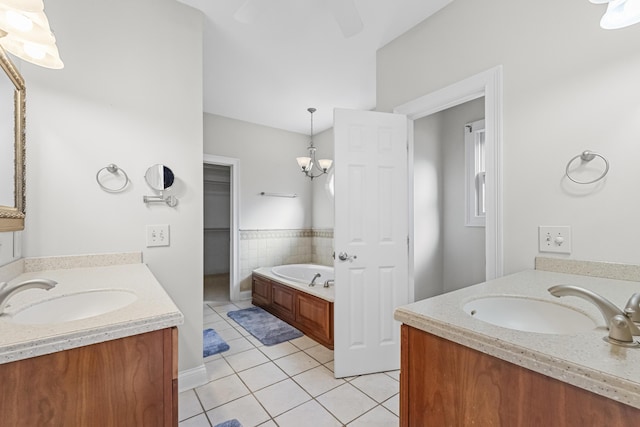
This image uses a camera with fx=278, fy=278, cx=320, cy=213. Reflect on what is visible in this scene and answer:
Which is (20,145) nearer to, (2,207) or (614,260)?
(2,207)

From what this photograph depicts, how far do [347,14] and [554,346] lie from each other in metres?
1.75

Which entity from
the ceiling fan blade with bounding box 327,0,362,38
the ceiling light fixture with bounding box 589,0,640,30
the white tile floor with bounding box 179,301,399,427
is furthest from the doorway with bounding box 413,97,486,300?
the ceiling light fixture with bounding box 589,0,640,30

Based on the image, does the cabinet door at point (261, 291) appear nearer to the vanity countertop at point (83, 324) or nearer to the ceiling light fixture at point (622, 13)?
the vanity countertop at point (83, 324)

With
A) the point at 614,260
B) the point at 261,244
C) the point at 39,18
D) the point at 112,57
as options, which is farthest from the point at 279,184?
the point at 614,260

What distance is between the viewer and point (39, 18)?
1.01m

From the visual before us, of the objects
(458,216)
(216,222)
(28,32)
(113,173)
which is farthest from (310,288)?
(216,222)

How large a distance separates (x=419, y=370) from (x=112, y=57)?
2.27 m

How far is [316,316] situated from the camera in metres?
2.70

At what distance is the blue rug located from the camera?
2.73m

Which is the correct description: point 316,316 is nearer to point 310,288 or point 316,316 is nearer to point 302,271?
point 310,288

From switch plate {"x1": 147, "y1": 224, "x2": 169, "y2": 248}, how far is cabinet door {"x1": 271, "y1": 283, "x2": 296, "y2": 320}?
62.7 inches

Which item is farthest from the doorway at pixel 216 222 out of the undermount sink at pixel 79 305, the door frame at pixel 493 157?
the door frame at pixel 493 157

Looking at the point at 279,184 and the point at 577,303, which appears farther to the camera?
the point at 279,184

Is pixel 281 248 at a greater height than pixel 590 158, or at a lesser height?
lesser
